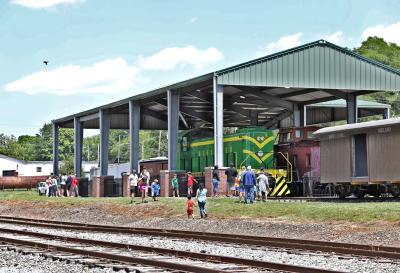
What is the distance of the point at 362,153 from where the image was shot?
31797 mm

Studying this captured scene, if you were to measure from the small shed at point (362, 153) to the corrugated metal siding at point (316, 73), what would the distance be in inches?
269

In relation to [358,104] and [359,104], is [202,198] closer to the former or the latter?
[358,104]

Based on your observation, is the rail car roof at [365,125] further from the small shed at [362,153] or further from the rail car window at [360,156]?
the rail car window at [360,156]

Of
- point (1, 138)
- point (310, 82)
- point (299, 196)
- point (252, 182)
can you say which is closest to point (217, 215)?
point (252, 182)

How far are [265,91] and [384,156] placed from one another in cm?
1784

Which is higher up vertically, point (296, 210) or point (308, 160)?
point (308, 160)

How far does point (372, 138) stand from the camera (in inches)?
1208

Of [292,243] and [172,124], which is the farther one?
[172,124]

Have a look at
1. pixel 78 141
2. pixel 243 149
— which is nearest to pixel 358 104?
pixel 243 149

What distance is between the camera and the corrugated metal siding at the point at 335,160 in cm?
3256

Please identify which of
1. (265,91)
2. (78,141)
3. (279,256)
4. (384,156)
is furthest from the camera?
(78,141)

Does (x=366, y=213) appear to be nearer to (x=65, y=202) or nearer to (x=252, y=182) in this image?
(x=252, y=182)

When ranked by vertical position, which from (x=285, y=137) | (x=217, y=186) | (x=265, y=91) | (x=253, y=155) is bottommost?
(x=217, y=186)

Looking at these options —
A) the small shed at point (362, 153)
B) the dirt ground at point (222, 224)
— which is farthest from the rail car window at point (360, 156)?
the dirt ground at point (222, 224)
